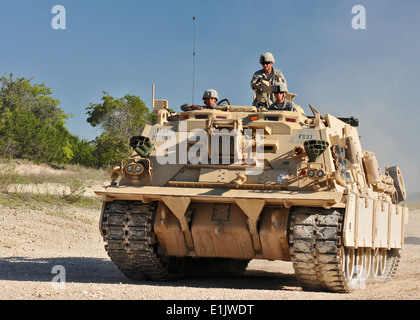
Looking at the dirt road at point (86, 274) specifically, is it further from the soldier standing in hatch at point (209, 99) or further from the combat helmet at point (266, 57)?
the combat helmet at point (266, 57)

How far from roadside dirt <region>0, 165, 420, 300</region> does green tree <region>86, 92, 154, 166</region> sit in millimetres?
12947

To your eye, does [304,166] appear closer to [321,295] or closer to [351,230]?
[351,230]

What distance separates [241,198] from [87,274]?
159 inches

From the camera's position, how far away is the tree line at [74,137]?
3897 cm

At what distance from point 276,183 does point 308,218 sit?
31.9 inches

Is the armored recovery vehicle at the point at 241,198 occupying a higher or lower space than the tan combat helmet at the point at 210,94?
lower

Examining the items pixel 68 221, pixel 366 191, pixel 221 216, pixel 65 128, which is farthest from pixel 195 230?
pixel 65 128

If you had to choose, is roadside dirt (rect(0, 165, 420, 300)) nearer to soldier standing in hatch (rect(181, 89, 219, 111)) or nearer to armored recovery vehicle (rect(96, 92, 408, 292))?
armored recovery vehicle (rect(96, 92, 408, 292))

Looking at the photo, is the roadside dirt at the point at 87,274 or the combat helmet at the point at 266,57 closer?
the roadside dirt at the point at 87,274

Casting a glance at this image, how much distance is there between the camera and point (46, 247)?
19188mm

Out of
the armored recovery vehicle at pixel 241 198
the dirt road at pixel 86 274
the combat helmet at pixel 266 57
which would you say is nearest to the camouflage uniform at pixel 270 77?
the combat helmet at pixel 266 57

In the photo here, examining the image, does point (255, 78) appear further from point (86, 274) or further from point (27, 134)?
point (27, 134)

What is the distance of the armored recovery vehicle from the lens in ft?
37.8

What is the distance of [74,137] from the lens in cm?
4872
